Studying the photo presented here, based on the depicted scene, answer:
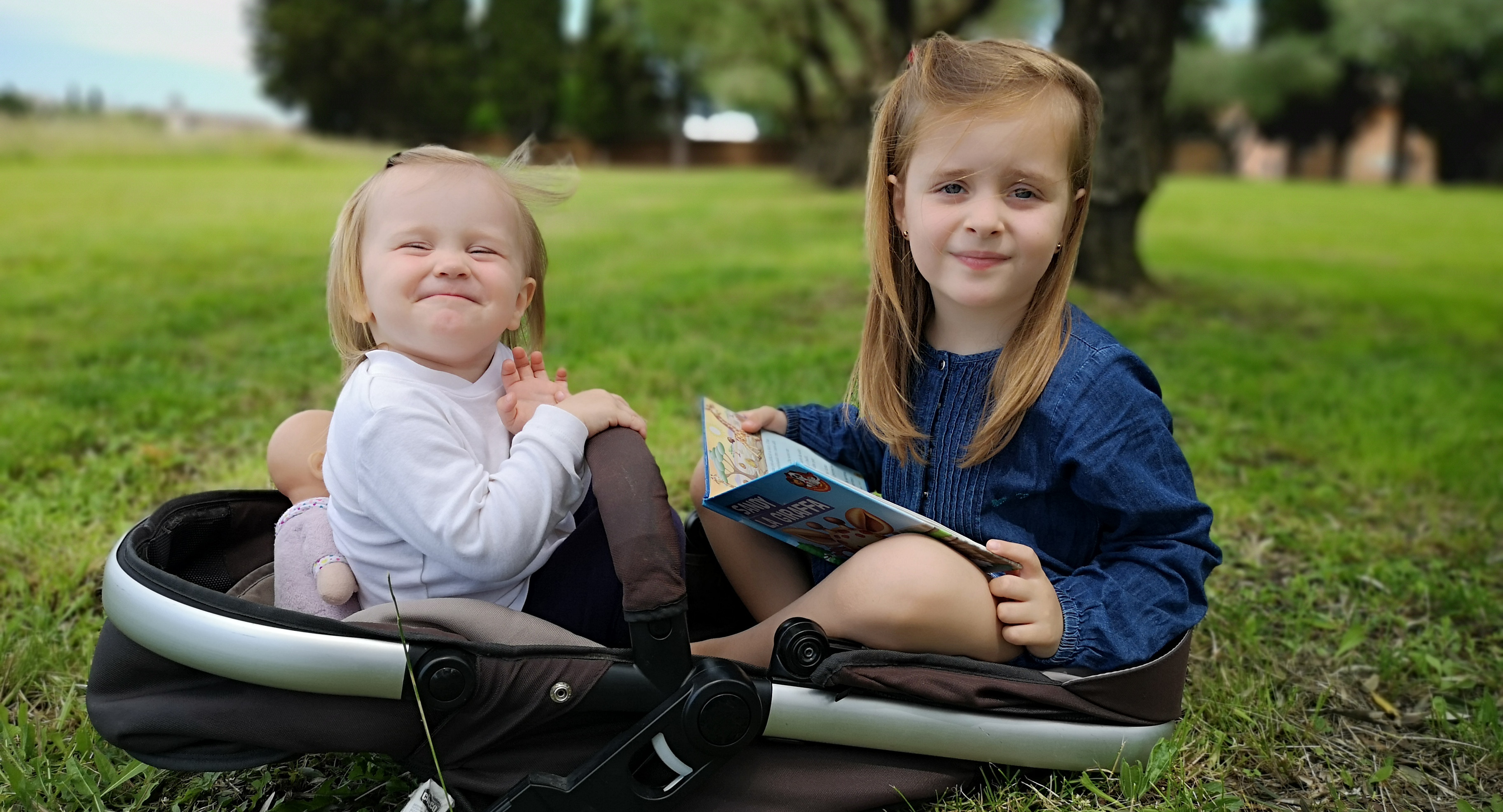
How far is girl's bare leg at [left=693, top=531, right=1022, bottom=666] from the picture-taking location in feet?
5.27

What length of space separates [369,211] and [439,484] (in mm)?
483

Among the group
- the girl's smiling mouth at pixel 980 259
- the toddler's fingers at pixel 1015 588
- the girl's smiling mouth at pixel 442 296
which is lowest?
the toddler's fingers at pixel 1015 588

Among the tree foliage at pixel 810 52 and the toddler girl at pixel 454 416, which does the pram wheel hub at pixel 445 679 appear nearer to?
the toddler girl at pixel 454 416

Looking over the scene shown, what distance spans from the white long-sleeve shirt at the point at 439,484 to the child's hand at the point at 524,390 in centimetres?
4

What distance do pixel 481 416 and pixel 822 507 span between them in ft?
1.89

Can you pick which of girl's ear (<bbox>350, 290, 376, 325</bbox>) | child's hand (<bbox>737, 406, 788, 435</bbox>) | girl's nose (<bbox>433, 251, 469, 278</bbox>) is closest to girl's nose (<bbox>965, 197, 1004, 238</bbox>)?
child's hand (<bbox>737, 406, 788, 435</bbox>)

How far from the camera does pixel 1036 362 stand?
1.75m

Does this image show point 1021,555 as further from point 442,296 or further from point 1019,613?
point 442,296

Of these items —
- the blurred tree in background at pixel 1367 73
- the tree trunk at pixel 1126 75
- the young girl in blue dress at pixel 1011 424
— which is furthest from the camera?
the blurred tree in background at pixel 1367 73

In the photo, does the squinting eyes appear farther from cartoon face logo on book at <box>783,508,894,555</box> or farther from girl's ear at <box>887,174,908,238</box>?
cartoon face logo on book at <box>783,508,894,555</box>

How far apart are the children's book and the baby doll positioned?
1.99ft

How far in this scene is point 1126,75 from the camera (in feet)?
17.4

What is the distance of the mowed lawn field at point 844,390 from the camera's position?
1.81m

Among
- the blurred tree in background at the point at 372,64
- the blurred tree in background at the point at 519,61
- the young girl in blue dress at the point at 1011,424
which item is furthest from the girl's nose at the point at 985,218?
the blurred tree in background at the point at 519,61
